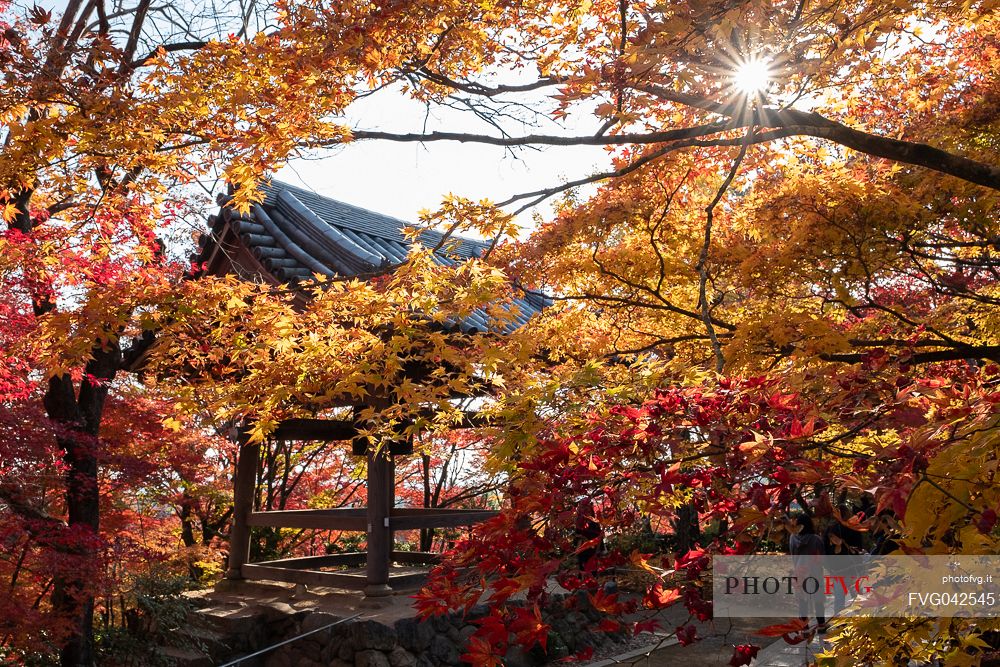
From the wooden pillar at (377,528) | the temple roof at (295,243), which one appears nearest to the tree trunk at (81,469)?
the temple roof at (295,243)

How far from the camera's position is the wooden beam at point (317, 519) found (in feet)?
28.0

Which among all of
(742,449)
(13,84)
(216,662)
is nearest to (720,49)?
(742,449)

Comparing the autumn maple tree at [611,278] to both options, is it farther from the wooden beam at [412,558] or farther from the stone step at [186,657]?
the wooden beam at [412,558]

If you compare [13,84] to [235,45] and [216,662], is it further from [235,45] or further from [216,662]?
[216,662]

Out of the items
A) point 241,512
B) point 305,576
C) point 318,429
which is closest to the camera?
point 305,576

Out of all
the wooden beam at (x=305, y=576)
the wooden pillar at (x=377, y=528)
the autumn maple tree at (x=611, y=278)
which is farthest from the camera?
the wooden beam at (x=305, y=576)

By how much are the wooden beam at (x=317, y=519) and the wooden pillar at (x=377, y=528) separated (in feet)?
0.73

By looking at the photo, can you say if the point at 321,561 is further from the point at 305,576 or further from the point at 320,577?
the point at 320,577

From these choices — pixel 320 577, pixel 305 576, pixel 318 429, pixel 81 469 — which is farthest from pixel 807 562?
pixel 318 429

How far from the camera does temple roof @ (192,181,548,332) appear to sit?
8.77 meters

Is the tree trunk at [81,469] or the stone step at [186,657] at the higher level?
the tree trunk at [81,469]

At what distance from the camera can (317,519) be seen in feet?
29.1

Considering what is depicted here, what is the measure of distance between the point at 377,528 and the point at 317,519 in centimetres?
105

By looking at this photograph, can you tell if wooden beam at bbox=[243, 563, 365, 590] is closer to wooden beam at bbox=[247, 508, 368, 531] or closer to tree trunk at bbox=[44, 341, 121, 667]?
wooden beam at bbox=[247, 508, 368, 531]
